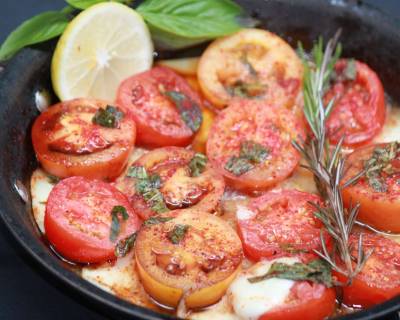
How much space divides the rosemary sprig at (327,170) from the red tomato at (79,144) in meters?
0.77

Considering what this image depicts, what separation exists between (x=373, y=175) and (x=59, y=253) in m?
1.34

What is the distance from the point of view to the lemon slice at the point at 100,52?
3268 millimetres

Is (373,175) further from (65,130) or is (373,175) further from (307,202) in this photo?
(65,130)

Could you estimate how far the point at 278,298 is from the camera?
2459 millimetres

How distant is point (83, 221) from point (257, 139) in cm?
92

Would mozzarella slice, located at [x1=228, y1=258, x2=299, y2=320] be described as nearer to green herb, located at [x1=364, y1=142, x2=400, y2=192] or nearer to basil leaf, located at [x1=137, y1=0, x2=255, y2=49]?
green herb, located at [x1=364, y1=142, x2=400, y2=192]

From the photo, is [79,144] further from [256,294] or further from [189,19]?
[256,294]

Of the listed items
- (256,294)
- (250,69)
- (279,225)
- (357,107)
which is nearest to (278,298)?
(256,294)

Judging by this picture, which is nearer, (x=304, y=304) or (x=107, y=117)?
(x=304, y=304)

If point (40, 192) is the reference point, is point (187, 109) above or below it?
above

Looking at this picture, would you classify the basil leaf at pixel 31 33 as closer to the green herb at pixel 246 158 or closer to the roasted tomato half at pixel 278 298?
the green herb at pixel 246 158

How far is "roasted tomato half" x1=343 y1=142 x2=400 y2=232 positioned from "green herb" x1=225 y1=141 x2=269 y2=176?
383mm

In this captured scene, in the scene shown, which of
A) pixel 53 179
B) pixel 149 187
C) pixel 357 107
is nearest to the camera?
pixel 149 187

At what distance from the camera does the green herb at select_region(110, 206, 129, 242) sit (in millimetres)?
2748
